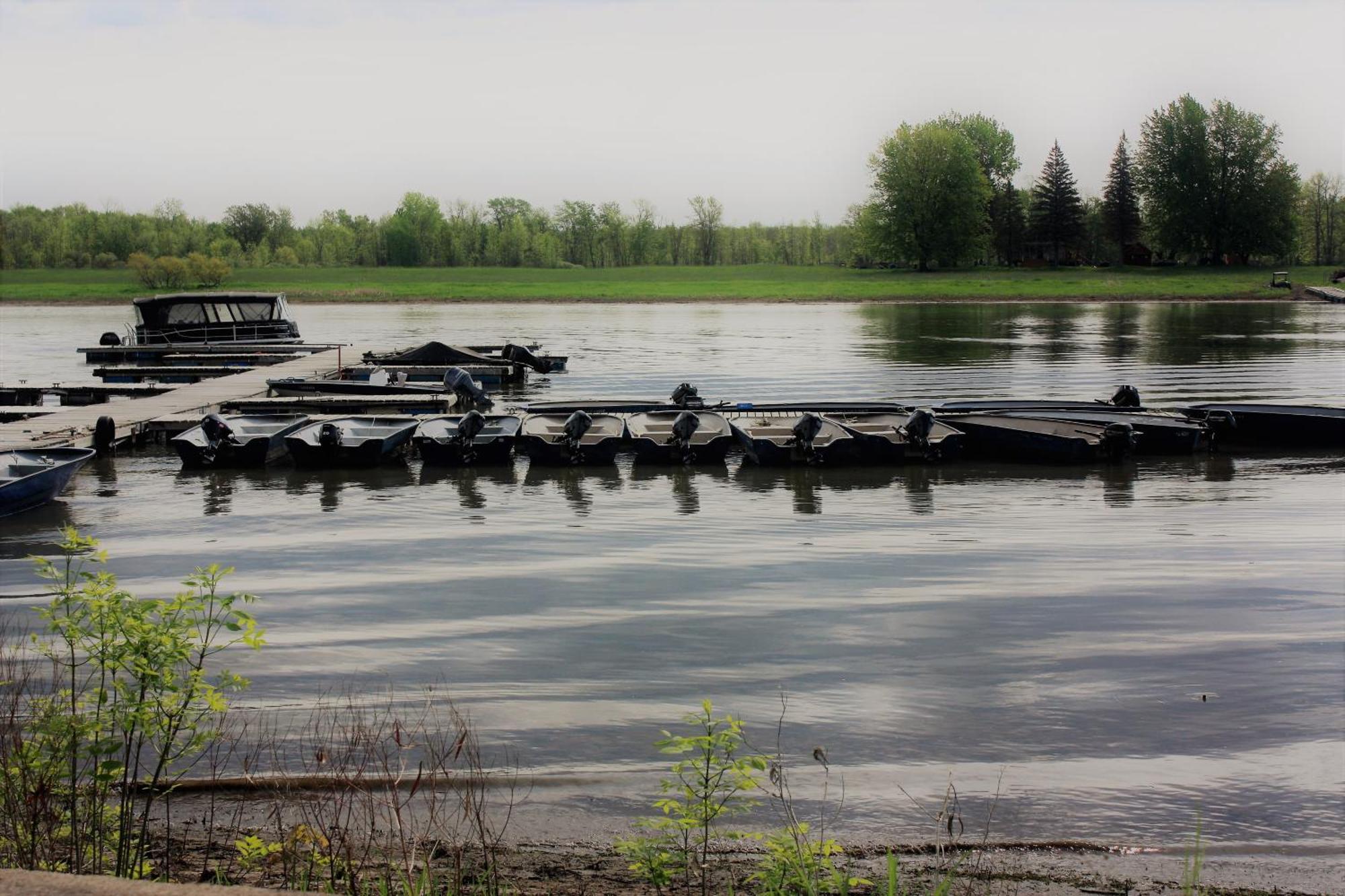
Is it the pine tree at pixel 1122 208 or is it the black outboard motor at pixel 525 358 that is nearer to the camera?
the black outboard motor at pixel 525 358

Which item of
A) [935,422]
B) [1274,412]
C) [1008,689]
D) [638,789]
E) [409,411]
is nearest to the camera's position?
[638,789]

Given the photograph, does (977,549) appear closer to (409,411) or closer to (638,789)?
A: (638,789)

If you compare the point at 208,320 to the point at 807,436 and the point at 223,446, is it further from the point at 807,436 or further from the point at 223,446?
the point at 807,436

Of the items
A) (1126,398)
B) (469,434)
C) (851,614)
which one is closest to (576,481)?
(469,434)

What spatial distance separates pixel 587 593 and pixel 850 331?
47.5m

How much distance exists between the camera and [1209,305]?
7931 centimetres

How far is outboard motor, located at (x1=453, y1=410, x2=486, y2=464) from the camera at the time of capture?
2044cm

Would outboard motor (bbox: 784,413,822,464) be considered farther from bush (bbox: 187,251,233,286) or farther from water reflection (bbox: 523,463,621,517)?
bush (bbox: 187,251,233,286)

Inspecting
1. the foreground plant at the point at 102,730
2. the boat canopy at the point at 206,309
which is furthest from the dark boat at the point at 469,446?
the boat canopy at the point at 206,309

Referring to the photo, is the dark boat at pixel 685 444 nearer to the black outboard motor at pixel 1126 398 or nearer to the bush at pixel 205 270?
the black outboard motor at pixel 1126 398

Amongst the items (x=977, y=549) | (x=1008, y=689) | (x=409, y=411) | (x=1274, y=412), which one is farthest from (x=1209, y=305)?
(x=1008, y=689)

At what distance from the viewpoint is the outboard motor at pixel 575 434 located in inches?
805

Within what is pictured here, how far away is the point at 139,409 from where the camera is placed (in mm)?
24750

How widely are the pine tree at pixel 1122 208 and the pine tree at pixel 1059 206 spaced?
251 centimetres
